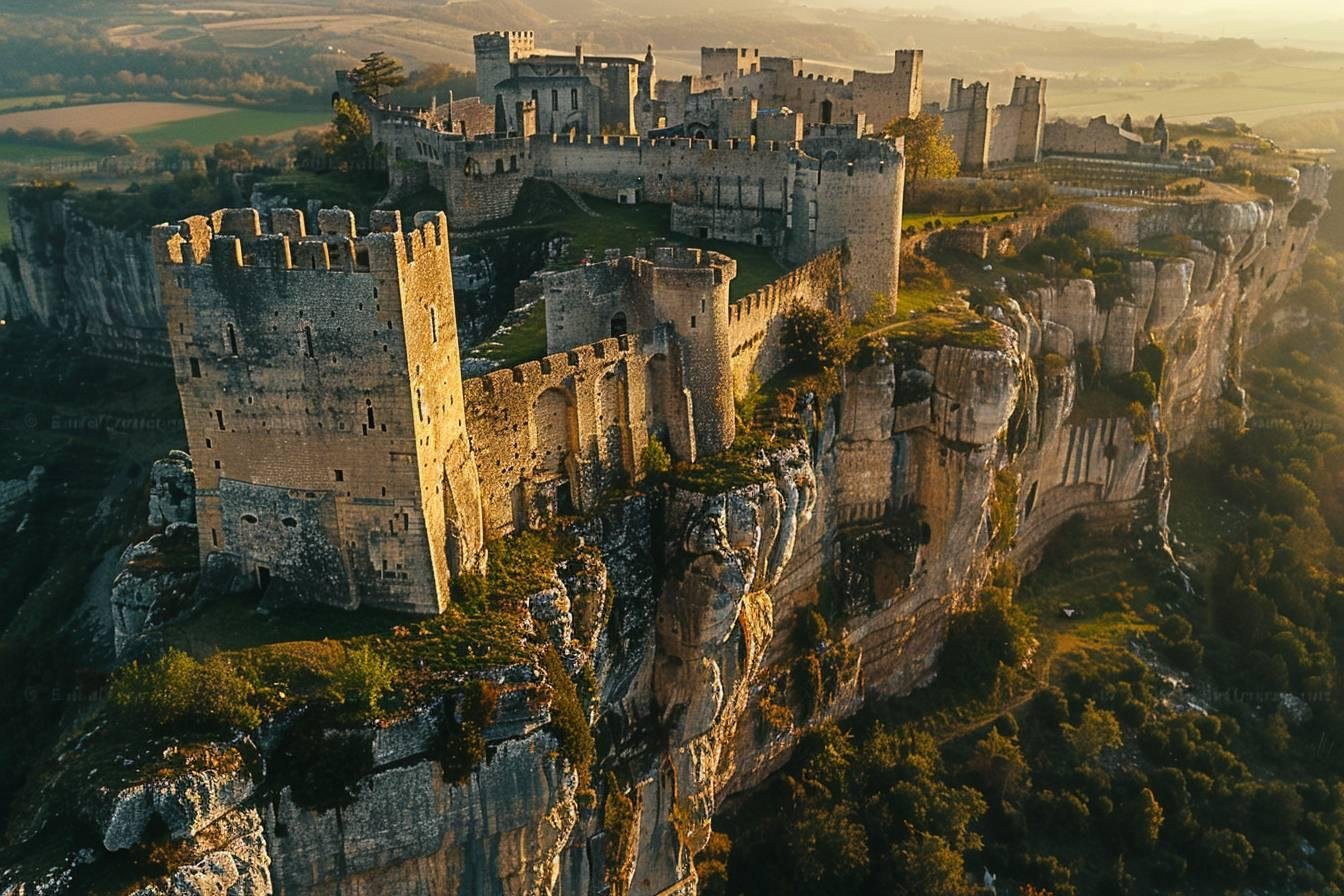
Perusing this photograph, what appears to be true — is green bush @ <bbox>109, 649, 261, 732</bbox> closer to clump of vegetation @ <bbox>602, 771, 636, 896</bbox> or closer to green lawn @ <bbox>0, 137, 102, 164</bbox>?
clump of vegetation @ <bbox>602, 771, 636, 896</bbox>

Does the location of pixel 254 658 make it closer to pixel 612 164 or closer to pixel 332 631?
pixel 332 631

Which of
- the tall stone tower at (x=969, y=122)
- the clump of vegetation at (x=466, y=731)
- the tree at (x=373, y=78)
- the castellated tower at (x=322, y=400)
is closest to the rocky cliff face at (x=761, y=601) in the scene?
the clump of vegetation at (x=466, y=731)

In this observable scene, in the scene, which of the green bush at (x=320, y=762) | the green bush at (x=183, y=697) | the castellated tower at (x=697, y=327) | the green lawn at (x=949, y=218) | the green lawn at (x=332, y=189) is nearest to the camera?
the green bush at (x=183, y=697)

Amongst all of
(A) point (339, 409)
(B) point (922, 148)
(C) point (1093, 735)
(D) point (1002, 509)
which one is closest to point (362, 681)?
(A) point (339, 409)

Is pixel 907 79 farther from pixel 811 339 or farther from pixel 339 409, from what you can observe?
pixel 339 409

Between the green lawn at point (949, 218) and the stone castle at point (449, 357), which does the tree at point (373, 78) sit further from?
the green lawn at point (949, 218)

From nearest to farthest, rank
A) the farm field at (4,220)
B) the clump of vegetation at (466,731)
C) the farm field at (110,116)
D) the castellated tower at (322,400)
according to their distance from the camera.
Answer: the clump of vegetation at (466,731) → the castellated tower at (322,400) → the farm field at (4,220) → the farm field at (110,116)

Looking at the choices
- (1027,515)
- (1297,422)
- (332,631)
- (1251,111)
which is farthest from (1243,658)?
(1251,111)
